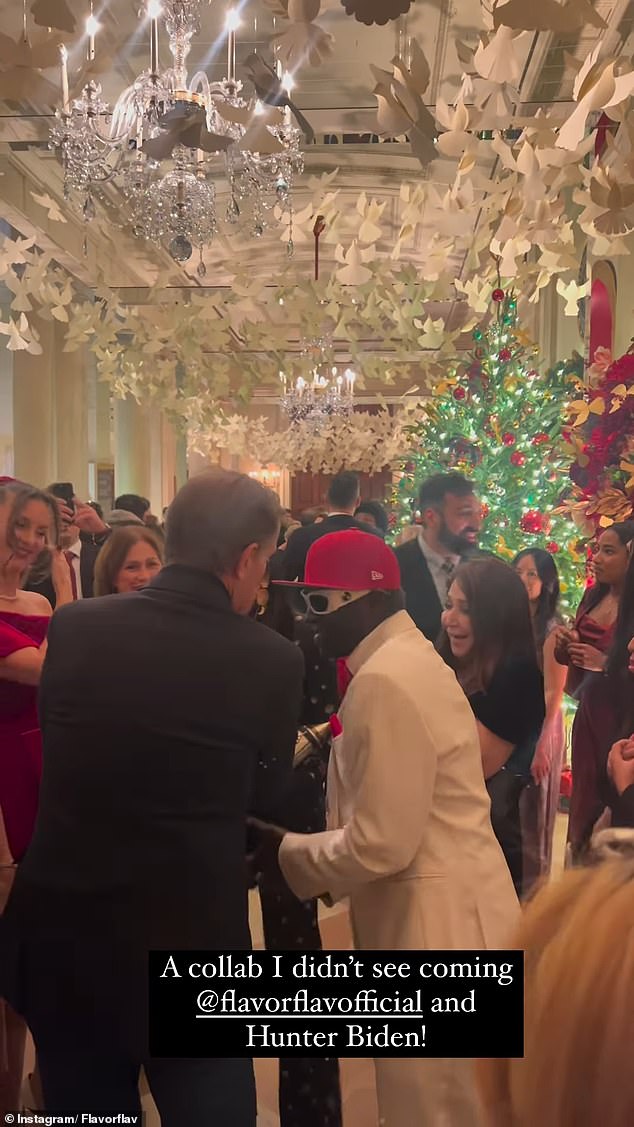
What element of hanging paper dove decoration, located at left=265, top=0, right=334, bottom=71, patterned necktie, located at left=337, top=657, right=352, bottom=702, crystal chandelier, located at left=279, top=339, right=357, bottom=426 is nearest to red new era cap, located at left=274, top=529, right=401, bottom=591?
patterned necktie, located at left=337, top=657, right=352, bottom=702

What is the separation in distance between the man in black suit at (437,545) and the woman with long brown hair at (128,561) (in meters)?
0.36

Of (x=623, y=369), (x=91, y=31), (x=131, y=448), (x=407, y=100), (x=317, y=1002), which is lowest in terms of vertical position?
(x=317, y=1002)

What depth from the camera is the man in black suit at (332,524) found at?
1.10 m

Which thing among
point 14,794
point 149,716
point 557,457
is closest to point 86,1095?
point 14,794

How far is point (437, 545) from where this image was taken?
4.34ft

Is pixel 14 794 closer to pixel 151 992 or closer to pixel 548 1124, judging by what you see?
pixel 151 992

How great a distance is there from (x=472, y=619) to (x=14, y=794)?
746mm

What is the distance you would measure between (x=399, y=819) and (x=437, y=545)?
1.55 feet

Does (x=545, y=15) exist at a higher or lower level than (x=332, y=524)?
higher

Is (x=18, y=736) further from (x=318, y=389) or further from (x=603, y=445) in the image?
(x=603, y=445)

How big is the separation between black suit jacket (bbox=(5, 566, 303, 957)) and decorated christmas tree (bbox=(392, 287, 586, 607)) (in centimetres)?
41

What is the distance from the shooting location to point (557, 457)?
63.4 inches

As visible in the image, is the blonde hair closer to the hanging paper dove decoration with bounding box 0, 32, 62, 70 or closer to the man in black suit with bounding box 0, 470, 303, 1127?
the man in black suit with bounding box 0, 470, 303, 1127
